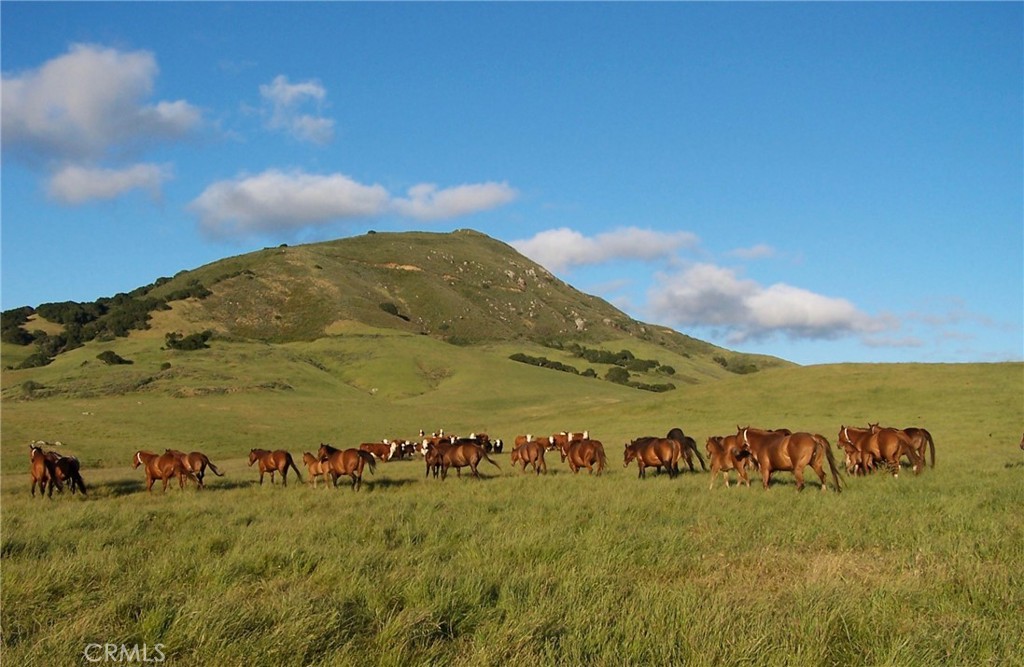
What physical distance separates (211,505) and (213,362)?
237ft

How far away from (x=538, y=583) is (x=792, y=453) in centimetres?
1070

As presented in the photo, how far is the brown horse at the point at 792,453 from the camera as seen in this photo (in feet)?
51.4

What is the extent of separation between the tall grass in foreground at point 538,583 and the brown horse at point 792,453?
2.00m

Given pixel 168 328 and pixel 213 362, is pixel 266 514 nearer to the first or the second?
pixel 213 362

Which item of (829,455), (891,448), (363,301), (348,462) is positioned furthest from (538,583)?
(363,301)

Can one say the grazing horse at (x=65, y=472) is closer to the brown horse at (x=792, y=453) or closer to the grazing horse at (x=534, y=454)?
the grazing horse at (x=534, y=454)

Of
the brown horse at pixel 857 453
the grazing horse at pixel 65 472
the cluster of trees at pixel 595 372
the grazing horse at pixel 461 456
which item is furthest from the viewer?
the cluster of trees at pixel 595 372

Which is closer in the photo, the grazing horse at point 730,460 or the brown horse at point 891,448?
the grazing horse at point 730,460

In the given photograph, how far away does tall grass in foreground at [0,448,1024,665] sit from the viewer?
5730mm

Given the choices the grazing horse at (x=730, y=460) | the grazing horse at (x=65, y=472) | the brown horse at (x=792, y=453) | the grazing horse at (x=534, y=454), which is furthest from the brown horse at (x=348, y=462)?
the brown horse at (x=792, y=453)

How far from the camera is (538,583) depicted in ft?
24.4

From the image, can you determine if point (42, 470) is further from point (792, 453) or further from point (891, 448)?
point (891, 448)

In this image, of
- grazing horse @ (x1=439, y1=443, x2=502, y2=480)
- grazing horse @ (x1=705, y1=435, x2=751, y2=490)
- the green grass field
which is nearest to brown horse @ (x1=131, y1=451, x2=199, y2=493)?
the green grass field

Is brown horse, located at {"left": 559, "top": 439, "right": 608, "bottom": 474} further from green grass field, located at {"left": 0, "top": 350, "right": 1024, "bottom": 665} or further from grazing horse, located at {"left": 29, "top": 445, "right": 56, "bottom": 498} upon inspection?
grazing horse, located at {"left": 29, "top": 445, "right": 56, "bottom": 498}
